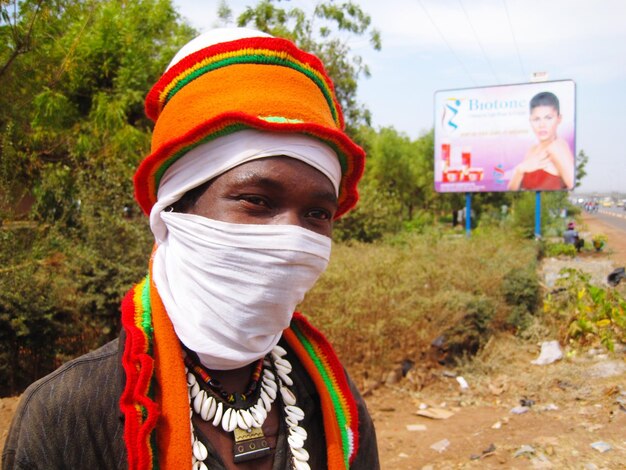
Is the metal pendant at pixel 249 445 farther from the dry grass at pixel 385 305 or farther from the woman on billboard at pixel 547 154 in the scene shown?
the woman on billboard at pixel 547 154

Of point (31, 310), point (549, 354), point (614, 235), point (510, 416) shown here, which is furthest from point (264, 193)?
point (614, 235)

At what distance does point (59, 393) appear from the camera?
3.55ft

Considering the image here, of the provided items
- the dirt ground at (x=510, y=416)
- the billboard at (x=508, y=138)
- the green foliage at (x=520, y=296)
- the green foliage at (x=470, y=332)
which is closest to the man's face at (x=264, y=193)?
the dirt ground at (x=510, y=416)

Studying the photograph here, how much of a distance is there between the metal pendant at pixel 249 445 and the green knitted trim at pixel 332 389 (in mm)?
186

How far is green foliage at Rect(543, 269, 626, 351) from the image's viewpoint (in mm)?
7047

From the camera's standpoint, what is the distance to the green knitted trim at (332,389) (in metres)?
1.33

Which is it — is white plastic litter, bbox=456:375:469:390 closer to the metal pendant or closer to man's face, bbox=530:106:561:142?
the metal pendant

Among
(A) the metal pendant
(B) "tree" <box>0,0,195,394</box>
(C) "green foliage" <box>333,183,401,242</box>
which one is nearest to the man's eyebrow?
(A) the metal pendant

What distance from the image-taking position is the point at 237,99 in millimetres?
1146

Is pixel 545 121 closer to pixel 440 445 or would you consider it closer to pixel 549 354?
pixel 549 354

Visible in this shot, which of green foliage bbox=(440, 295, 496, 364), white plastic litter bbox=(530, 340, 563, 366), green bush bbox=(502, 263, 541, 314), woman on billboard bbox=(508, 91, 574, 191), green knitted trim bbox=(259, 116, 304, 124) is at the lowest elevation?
white plastic litter bbox=(530, 340, 563, 366)

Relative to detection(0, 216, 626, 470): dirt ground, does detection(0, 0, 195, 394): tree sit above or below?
above

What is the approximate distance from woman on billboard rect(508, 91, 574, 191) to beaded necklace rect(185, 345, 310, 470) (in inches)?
598

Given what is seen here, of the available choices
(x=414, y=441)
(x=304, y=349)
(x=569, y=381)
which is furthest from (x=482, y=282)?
(x=304, y=349)
